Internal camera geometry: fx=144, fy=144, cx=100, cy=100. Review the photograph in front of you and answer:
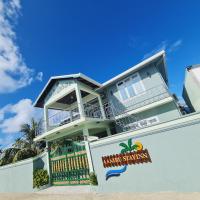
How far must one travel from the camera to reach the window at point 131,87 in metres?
11.4

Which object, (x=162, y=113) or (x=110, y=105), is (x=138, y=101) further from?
(x=110, y=105)

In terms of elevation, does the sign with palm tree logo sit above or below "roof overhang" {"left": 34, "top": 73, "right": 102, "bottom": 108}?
below

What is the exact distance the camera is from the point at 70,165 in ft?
31.9

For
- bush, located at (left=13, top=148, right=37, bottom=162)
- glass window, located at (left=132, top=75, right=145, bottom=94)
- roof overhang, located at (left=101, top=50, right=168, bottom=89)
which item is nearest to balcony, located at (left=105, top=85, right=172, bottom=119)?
glass window, located at (left=132, top=75, right=145, bottom=94)

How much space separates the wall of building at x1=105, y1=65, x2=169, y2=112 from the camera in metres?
10.4

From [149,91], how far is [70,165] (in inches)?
303

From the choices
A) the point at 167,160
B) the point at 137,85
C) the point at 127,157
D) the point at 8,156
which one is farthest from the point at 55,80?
the point at 8,156

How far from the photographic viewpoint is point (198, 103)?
36.4 ft

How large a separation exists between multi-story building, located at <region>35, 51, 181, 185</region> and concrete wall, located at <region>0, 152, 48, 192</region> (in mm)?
1410

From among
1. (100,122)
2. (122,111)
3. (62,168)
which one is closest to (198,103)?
(122,111)

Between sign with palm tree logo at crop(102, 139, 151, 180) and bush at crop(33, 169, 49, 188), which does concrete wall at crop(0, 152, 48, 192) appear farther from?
sign with palm tree logo at crop(102, 139, 151, 180)

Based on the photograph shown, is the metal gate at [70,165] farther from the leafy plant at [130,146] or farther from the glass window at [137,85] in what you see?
the glass window at [137,85]

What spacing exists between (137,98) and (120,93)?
1626mm

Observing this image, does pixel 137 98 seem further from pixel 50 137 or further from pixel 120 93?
pixel 50 137
